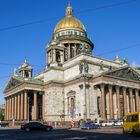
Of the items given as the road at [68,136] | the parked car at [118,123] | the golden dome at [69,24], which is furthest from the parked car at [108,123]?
the golden dome at [69,24]

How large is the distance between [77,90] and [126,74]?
14223 mm

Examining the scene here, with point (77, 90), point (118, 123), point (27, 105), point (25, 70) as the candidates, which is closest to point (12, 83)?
point (25, 70)

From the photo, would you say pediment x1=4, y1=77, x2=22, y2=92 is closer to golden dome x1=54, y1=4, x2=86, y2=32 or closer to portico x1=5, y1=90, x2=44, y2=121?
portico x1=5, y1=90, x2=44, y2=121

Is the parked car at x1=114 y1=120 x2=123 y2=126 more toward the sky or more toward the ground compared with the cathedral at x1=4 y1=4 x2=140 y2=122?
more toward the ground

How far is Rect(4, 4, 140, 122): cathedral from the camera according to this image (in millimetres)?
68312

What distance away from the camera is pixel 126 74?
75062 mm

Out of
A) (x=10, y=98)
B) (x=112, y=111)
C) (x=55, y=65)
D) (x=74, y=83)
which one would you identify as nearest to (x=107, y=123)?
(x=112, y=111)

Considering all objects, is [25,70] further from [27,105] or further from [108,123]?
[108,123]

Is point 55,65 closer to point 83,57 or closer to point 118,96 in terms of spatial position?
point 83,57

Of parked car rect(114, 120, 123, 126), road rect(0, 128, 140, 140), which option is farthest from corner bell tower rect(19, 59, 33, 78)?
road rect(0, 128, 140, 140)

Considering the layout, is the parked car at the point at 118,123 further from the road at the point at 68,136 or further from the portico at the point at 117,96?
the road at the point at 68,136

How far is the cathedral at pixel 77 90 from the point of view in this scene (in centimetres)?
6831

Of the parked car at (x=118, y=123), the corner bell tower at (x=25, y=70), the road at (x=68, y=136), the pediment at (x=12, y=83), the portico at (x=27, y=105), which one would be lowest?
the parked car at (x=118, y=123)

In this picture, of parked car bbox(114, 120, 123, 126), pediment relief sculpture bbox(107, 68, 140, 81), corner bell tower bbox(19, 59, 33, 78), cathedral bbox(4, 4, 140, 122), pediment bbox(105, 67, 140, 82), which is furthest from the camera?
corner bell tower bbox(19, 59, 33, 78)
